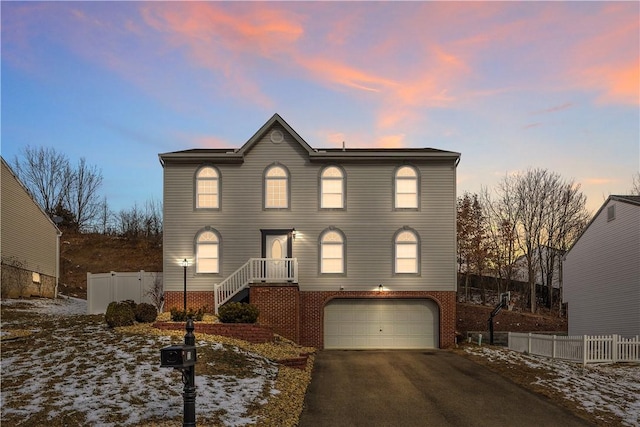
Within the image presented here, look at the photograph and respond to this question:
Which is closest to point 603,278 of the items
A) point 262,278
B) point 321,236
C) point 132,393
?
point 321,236

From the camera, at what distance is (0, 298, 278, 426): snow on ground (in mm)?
11305

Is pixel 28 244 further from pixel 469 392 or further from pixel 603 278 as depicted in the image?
pixel 603 278

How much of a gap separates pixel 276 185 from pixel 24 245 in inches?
647

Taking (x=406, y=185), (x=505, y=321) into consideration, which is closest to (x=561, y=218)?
(x=505, y=321)

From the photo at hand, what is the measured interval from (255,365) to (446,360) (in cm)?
820

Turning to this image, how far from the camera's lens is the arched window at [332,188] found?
26234mm

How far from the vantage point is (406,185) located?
2631 centimetres

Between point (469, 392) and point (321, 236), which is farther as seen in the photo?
point (321, 236)

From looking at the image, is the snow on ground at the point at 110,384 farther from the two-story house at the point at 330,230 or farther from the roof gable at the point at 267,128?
the roof gable at the point at 267,128

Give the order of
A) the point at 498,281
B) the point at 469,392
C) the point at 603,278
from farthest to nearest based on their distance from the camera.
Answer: the point at 498,281
the point at 603,278
the point at 469,392

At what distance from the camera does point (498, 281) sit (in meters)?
54.6

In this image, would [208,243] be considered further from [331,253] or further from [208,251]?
[331,253]

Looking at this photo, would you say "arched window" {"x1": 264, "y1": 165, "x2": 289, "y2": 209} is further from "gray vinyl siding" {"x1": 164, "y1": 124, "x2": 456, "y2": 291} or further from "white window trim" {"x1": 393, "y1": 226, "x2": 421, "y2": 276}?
"white window trim" {"x1": 393, "y1": 226, "x2": 421, "y2": 276}

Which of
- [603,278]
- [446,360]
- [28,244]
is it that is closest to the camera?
[446,360]
